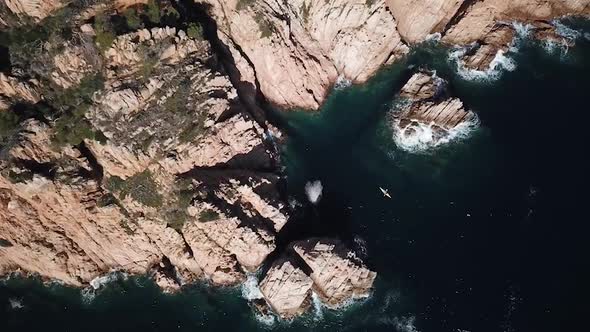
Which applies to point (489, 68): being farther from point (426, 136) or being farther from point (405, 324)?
point (405, 324)

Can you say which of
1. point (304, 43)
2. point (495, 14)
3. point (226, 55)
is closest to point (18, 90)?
point (226, 55)

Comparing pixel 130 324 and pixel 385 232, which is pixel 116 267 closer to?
pixel 130 324

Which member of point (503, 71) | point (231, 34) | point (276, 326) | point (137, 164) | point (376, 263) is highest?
point (231, 34)

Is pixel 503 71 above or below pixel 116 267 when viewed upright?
above

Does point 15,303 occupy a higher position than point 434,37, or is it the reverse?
point 434,37

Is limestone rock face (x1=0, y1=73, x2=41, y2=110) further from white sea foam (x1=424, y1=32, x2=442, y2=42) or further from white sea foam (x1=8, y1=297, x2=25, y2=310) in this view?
white sea foam (x1=424, y1=32, x2=442, y2=42)

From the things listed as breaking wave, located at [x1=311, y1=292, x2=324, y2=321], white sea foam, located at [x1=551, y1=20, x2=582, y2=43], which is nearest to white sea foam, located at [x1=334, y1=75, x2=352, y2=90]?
breaking wave, located at [x1=311, y1=292, x2=324, y2=321]

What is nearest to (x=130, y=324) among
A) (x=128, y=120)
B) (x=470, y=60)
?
(x=128, y=120)
